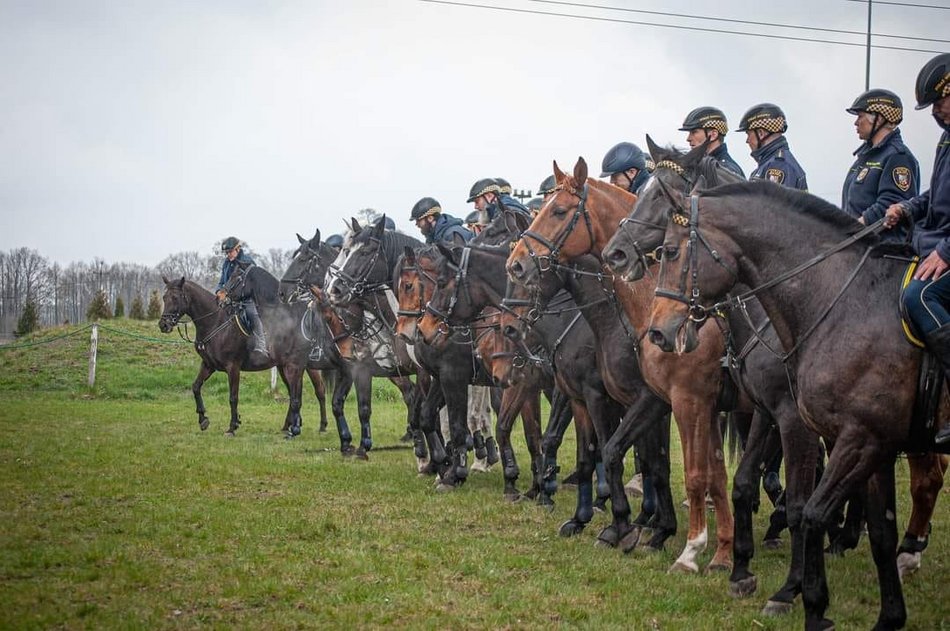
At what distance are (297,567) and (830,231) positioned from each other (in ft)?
16.1

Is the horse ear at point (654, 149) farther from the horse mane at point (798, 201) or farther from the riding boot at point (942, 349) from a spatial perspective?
the riding boot at point (942, 349)

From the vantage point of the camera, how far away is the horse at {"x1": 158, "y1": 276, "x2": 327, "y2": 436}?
60.4 ft

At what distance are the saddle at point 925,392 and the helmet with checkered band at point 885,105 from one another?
85.1 inches

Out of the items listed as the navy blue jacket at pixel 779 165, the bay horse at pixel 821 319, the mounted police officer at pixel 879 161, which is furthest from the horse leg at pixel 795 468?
the navy blue jacket at pixel 779 165

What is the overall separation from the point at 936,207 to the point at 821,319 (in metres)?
1.02

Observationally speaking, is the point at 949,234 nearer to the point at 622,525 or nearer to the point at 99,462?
the point at 622,525

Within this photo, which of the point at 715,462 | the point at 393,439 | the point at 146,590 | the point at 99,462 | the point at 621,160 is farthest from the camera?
the point at 393,439

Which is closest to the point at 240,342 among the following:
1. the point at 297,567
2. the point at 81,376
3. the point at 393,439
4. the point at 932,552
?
the point at 393,439

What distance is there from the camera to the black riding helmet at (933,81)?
5305 millimetres

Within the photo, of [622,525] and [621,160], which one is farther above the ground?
[621,160]

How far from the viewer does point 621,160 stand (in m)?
9.49

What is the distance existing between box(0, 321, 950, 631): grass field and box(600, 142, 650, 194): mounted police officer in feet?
12.5

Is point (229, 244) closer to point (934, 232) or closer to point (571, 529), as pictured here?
point (571, 529)

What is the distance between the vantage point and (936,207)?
5410 millimetres
